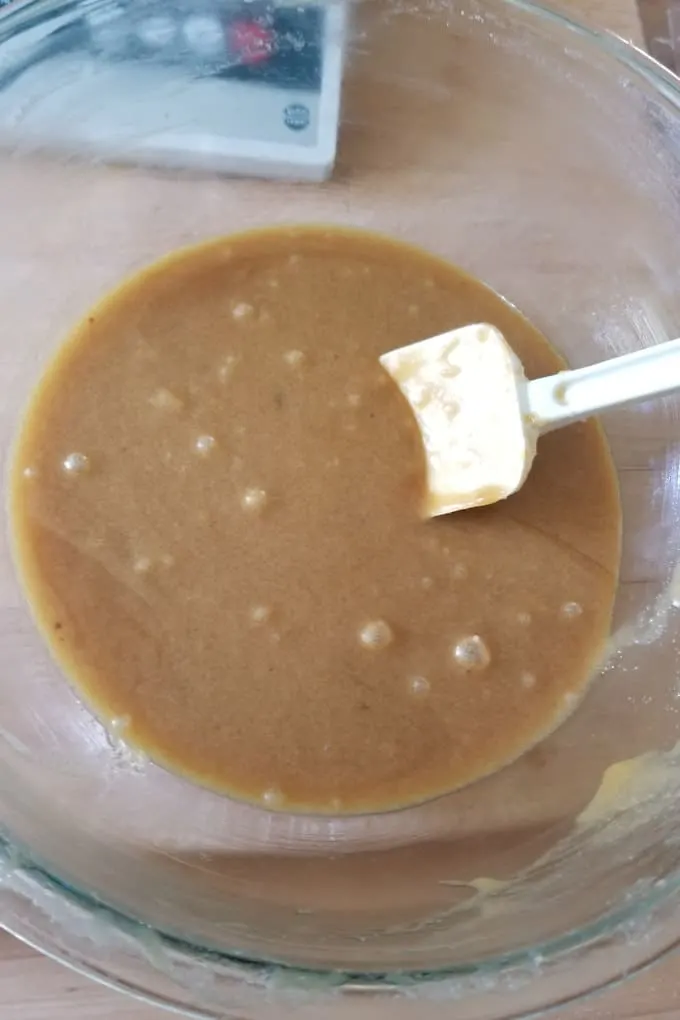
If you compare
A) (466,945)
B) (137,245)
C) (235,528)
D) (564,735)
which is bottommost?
(466,945)

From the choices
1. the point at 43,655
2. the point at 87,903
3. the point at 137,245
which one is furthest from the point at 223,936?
the point at 137,245

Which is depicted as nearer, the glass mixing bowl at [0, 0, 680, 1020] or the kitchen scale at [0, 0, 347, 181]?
the glass mixing bowl at [0, 0, 680, 1020]

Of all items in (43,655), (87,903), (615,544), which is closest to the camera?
(87,903)

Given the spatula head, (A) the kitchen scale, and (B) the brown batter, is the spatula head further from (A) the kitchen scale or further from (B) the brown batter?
(A) the kitchen scale

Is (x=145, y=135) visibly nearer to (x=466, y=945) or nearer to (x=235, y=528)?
(x=235, y=528)

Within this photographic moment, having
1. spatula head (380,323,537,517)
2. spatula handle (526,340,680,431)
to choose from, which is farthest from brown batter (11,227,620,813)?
spatula handle (526,340,680,431)

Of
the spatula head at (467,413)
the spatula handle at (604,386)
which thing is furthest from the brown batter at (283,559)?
the spatula handle at (604,386)

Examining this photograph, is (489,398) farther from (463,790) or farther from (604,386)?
(463,790)
